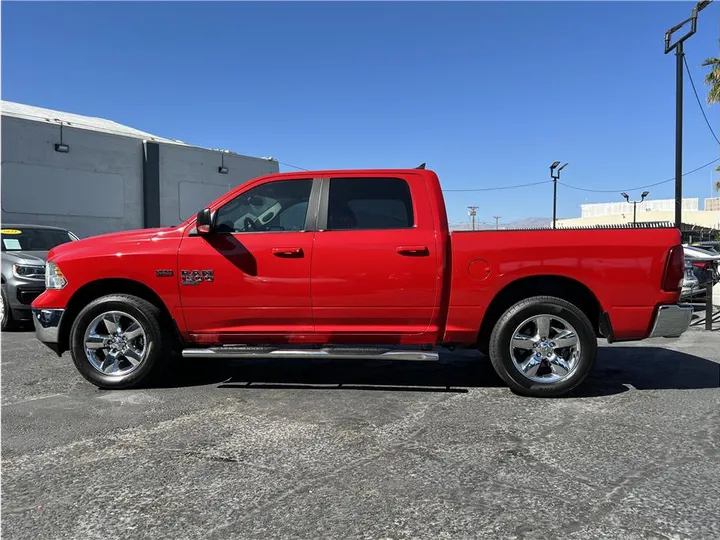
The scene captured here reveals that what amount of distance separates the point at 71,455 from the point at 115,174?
43.8 feet

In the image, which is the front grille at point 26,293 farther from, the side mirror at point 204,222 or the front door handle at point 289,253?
the front door handle at point 289,253

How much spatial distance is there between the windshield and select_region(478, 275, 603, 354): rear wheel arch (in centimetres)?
774

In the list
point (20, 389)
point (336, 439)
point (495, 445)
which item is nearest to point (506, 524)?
point (495, 445)

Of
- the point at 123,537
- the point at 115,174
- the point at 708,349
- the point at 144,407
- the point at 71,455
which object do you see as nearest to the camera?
the point at 123,537

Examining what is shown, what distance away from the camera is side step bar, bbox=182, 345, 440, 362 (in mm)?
4312

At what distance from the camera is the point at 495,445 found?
11.2 feet

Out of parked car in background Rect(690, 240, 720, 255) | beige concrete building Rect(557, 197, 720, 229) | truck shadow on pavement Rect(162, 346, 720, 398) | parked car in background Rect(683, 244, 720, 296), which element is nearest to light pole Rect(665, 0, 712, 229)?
parked car in background Rect(690, 240, 720, 255)

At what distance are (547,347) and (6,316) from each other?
25.1 ft

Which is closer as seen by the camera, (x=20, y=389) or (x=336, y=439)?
(x=336, y=439)

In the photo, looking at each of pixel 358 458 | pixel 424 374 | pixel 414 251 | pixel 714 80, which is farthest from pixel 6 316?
pixel 714 80

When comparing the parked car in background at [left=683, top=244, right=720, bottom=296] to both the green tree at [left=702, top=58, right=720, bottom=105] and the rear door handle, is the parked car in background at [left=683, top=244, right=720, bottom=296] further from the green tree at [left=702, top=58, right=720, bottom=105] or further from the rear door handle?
the green tree at [left=702, top=58, right=720, bottom=105]

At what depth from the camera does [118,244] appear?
15.3ft

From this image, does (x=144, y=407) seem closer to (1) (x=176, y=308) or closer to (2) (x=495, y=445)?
(1) (x=176, y=308)

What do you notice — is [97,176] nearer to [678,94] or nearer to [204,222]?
[204,222]
